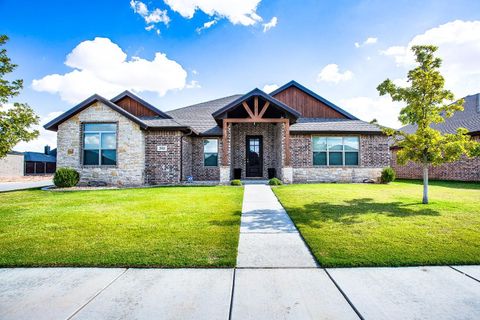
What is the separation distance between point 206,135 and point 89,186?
717 centimetres

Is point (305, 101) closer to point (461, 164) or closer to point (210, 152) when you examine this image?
point (210, 152)

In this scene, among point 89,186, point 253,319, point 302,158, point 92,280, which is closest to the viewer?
point 253,319

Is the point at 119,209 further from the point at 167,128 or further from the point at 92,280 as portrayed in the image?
the point at 167,128

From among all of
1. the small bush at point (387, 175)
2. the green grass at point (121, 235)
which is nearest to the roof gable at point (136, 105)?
the green grass at point (121, 235)

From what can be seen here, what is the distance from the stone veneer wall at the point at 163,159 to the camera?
45.9ft

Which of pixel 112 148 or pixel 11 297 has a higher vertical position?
pixel 112 148

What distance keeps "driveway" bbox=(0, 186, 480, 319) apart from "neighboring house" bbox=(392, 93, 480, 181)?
16.4m

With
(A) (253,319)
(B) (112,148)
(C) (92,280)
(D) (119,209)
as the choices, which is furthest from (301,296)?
(B) (112,148)

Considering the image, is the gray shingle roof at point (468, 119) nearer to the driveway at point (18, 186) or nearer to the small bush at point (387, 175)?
the small bush at point (387, 175)

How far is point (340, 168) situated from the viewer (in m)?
15.2

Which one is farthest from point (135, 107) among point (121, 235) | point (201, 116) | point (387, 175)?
point (387, 175)

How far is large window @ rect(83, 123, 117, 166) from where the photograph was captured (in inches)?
539

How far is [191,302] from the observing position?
99.9 inches

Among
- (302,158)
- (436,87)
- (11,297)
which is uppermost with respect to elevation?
(436,87)
